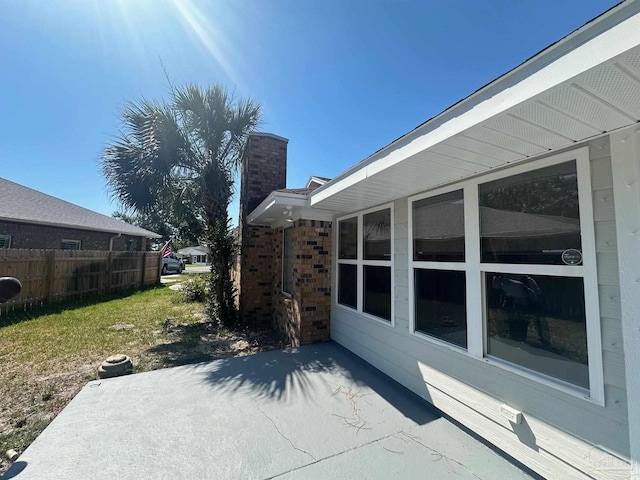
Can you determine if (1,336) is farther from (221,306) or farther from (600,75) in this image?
(600,75)

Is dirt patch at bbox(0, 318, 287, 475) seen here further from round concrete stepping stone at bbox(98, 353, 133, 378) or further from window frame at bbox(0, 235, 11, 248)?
window frame at bbox(0, 235, 11, 248)

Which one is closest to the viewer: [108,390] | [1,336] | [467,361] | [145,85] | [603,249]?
[603,249]

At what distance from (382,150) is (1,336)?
884cm

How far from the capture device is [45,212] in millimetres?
12219

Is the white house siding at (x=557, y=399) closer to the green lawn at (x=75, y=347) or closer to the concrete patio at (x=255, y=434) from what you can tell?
the concrete patio at (x=255, y=434)

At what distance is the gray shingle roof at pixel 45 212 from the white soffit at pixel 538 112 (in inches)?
577

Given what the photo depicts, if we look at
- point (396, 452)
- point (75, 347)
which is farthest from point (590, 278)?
point (75, 347)

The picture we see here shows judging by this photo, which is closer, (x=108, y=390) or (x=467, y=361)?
(x=467, y=361)

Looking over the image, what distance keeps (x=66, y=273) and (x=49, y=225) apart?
3555 mm

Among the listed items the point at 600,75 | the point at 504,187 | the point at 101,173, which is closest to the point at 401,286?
the point at 504,187

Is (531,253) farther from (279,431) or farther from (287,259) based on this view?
(287,259)

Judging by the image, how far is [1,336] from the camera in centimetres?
609

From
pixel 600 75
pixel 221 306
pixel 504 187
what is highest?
pixel 600 75

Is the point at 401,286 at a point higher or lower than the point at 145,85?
lower
